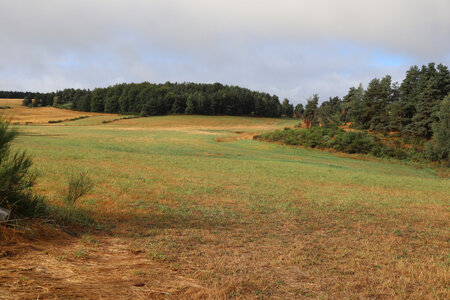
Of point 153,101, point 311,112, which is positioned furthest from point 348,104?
point 153,101

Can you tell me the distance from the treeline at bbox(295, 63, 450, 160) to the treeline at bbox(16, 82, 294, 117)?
44.5 metres

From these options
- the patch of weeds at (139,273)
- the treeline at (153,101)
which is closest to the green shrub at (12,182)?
the patch of weeds at (139,273)

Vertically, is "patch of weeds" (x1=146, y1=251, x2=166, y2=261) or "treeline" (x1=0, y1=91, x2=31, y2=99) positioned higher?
"treeline" (x1=0, y1=91, x2=31, y2=99)

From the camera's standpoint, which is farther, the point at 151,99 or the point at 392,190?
the point at 151,99

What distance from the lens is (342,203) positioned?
12898 millimetres

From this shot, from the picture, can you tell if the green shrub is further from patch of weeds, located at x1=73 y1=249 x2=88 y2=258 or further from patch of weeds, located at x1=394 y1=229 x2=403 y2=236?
patch of weeds, located at x1=394 y1=229 x2=403 y2=236

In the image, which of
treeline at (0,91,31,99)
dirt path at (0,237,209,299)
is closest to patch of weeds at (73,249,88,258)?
dirt path at (0,237,209,299)

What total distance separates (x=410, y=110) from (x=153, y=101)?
76.2m

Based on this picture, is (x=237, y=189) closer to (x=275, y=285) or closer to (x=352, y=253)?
(x=352, y=253)

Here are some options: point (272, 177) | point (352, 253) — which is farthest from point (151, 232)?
point (272, 177)

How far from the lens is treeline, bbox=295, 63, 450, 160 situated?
4403 centimetres

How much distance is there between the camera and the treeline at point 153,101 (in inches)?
4144

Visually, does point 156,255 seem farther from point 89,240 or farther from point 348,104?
point 348,104

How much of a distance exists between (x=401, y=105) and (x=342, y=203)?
5826 centimetres
